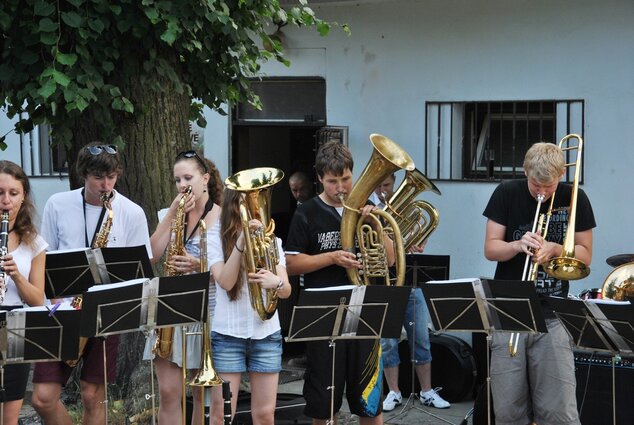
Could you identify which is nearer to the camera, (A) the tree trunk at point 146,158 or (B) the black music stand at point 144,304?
(B) the black music stand at point 144,304

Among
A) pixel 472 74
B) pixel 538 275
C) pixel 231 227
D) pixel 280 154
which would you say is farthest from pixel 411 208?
pixel 280 154

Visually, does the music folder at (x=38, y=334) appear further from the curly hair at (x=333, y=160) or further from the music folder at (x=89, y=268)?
the curly hair at (x=333, y=160)

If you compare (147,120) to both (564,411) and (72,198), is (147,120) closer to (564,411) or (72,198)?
(72,198)

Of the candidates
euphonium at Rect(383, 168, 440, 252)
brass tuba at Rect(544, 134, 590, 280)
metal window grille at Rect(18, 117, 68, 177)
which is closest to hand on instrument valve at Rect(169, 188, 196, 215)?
euphonium at Rect(383, 168, 440, 252)

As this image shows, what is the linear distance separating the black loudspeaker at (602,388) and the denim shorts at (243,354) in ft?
9.27

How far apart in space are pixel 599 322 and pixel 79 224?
3.11 m

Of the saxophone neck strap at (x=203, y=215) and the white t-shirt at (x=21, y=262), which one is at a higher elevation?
the saxophone neck strap at (x=203, y=215)

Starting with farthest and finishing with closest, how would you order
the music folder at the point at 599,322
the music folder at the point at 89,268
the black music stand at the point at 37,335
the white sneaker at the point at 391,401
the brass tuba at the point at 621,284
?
1. the white sneaker at the point at 391,401
2. the brass tuba at the point at 621,284
3. the music folder at the point at 89,268
4. the music folder at the point at 599,322
5. the black music stand at the point at 37,335

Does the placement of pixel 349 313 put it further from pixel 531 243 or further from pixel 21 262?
pixel 21 262

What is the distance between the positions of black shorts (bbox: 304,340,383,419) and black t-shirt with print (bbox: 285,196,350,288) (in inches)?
16.0

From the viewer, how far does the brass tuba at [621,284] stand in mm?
6547

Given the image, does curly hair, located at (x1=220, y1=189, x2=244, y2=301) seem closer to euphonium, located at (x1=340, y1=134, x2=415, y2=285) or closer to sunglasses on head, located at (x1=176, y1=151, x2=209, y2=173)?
sunglasses on head, located at (x1=176, y1=151, x2=209, y2=173)

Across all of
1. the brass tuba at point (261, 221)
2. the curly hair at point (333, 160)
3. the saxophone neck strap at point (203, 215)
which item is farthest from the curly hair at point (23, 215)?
the curly hair at point (333, 160)

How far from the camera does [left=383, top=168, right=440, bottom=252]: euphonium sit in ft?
22.1
